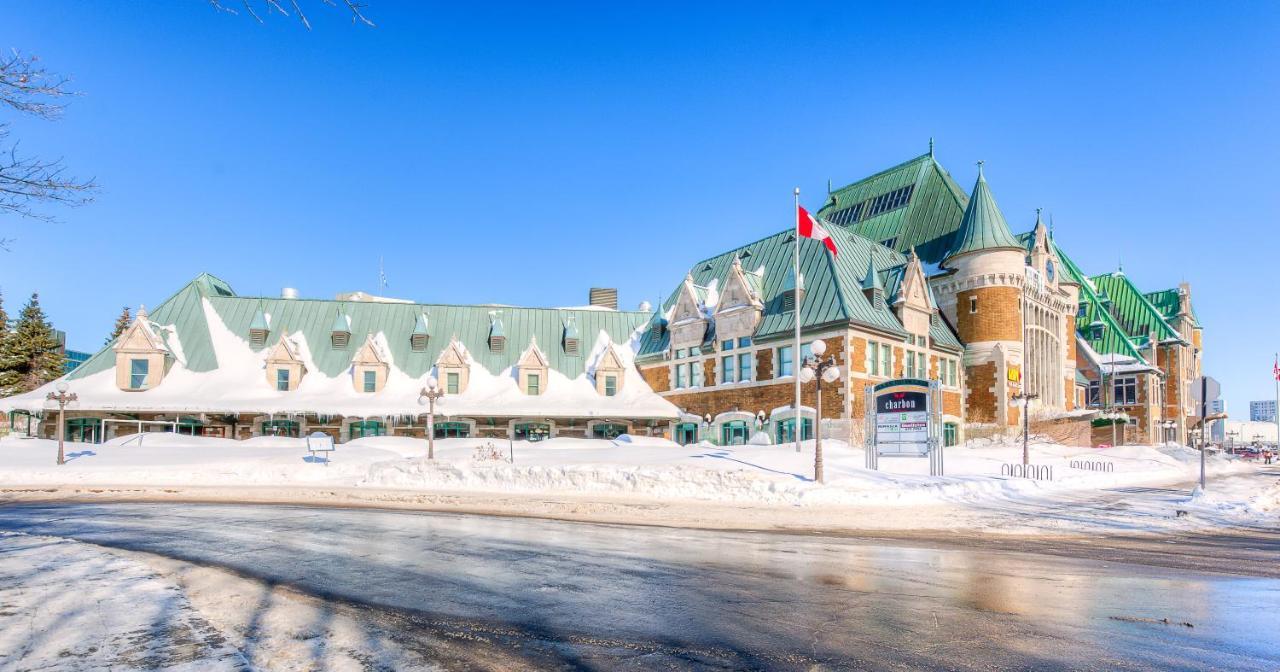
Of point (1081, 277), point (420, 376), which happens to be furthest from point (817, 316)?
point (1081, 277)

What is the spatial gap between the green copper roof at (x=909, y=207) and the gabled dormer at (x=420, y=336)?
3029 cm

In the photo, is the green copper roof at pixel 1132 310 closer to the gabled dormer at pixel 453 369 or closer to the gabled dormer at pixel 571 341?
the gabled dormer at pixel 571 341

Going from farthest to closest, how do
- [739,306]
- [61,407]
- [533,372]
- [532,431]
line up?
[533,372] < [532,431] < [739,306] < [61,407]

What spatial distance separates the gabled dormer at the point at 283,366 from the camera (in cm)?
4056

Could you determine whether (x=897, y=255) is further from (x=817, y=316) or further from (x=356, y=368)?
(x=356, y=368)

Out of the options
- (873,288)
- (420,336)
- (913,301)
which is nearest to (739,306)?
(873,288)

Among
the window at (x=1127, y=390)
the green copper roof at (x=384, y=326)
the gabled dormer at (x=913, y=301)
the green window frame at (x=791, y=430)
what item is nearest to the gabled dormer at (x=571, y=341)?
the green copper roof at (x=384, y=326)

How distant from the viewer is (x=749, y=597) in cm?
759

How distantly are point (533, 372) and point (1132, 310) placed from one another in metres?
60.4

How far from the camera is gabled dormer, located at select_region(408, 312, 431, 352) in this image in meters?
44.7

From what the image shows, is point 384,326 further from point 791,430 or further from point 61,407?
point 791,430

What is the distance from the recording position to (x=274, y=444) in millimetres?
34875

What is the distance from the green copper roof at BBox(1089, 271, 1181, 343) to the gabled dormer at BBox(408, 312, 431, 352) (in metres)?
63.2

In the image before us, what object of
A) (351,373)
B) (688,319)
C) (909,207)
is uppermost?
(909,207)
